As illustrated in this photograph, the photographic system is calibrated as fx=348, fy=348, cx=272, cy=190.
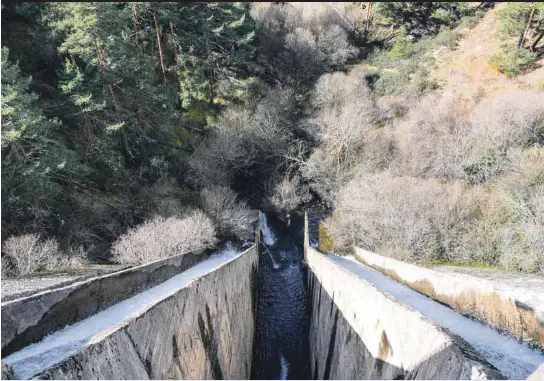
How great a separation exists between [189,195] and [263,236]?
224 inches

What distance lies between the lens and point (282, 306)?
17.6 metres

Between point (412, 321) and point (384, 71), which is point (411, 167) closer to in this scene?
point (384, 71)

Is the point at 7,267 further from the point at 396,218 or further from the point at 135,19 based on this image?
the point at 135,19

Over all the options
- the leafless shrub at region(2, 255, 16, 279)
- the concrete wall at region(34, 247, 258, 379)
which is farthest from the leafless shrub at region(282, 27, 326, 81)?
the leafless shrub at region(2, 255, 16, 279)

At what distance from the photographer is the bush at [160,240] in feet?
47.9

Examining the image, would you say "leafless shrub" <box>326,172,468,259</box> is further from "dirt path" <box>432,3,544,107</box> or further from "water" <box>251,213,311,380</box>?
"dirt path" <box>432,3,544,107</box>

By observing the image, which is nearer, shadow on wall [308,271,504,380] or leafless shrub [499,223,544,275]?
shadow on wall [308,271,504,380]

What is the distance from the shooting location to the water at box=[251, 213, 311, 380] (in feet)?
47.0

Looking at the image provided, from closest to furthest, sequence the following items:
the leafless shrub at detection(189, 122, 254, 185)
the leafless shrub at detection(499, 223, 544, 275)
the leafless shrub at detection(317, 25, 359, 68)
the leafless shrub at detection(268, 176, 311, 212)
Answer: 1. the leafless shrub at detection(499, 223, 544, 275)
2. the leafless shrub at detection(189, 122, 254, 185)
3. the leafless shrub at detection(268, 176, 311, 212)
4. the leafless shrub at detection(317, 25, 359, 68)

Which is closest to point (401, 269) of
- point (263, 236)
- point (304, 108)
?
point (263, 236)

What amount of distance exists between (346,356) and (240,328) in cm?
388

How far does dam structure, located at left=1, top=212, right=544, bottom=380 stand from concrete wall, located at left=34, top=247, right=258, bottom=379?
0.06ft

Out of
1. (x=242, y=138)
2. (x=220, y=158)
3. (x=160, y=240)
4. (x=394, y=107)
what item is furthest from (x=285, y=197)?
(x=394, y=107)

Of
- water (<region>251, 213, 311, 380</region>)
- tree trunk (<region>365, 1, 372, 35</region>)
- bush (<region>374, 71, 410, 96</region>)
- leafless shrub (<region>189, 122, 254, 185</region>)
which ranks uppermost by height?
tree trunk (<region>365, 1, 372, 35</region>)
